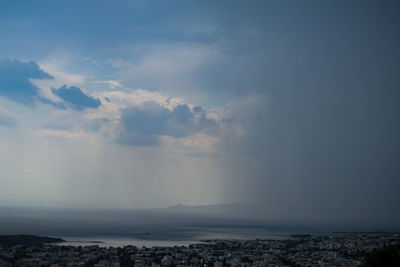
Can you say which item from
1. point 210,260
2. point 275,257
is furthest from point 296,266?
point 210,260

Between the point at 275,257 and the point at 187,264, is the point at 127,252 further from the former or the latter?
the point at 275,257

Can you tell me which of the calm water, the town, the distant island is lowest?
the calm water

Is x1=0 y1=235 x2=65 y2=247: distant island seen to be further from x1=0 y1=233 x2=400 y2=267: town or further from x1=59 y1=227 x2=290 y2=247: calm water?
x1=0 y1=233 x2=400 y2=267: town

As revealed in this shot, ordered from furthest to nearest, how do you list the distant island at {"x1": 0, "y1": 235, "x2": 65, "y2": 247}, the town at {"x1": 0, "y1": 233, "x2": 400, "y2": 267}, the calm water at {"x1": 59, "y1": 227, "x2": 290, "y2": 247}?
1. the calm water at {"x1": 59, "y1": 227, "x2": 290, "y2": 247}
2. the distant island at {"x1": 0, "y1": 235, "x2": 65, "y2": 247}
3. the town at {"x1": 0, "y1": 233, "x2": 400, "y2": 267}

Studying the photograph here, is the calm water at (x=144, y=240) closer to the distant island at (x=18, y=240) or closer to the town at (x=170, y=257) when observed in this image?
the distant island at (x=18, y=240)

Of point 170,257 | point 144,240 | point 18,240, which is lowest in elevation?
point 144,240

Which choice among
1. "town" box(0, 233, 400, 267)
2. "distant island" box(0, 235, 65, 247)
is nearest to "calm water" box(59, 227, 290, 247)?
"distant island" box(0, 235, 65, 247)

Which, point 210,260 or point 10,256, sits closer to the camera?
point 10,256

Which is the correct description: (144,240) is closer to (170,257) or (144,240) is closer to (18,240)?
(18,240)

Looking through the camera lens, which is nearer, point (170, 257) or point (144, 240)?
point (170, 257)

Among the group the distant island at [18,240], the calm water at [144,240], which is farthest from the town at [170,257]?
the calm water at [144,240]

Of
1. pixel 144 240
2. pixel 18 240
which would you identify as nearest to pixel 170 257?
pixel 18 240
